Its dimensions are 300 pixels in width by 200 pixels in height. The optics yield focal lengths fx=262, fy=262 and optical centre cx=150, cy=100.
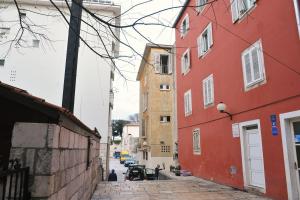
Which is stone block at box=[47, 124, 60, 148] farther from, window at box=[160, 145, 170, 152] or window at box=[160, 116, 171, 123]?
window at box=[160, 116, 171, 123]

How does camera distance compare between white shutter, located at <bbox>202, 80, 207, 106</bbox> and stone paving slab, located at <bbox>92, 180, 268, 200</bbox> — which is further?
white shutter, located at <bbox>202, 80, 207, 106</bbox>

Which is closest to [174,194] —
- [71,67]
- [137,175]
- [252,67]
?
[252,67]

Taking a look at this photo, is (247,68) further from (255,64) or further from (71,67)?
(71,67)

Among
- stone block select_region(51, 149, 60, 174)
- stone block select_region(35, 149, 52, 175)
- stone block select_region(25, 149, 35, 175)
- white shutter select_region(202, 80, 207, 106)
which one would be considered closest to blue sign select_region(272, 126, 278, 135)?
white shutter select_region(202, 80, 207, 106)

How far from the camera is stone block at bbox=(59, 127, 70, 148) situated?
321 centimetres

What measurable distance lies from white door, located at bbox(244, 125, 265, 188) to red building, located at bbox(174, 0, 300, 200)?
3 cm

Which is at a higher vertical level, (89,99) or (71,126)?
(89,99)

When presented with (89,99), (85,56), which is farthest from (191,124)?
(85,56)

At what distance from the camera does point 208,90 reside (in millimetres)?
12523

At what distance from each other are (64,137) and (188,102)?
1254 cm

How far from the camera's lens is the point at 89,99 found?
67.4 feet

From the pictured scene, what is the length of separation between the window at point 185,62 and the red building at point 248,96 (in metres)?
0.73

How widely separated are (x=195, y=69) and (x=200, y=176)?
567 centimetres

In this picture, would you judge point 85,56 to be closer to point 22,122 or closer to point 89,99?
point 89,99
